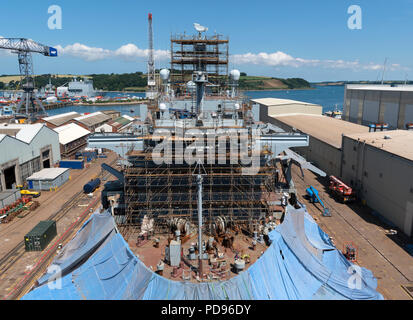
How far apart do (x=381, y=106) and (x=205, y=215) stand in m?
42.8

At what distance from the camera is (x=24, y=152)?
3409 centimetres

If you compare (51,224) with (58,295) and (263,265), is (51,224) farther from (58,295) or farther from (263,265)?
(263,265)

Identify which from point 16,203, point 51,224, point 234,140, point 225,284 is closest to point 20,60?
point 16,203

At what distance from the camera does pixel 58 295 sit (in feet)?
43.7

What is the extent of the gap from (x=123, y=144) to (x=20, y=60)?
55.6 m

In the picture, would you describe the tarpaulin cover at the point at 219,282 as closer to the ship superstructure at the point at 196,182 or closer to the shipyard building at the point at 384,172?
the ship superstructure at the point at 196,182

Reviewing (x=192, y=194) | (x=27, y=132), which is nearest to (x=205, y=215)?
(x=192, y=194)

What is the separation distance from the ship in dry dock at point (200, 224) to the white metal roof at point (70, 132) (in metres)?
27.8

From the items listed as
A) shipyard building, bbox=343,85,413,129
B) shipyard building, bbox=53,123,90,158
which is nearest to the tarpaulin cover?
shipyard building, bbox=343,85,413,129

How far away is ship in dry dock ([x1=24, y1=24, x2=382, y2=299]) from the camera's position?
1336cm

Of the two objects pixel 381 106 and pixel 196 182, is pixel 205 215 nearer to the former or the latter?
pixel 196 182

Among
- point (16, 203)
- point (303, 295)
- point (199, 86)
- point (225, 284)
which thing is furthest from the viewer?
point (16, 203)

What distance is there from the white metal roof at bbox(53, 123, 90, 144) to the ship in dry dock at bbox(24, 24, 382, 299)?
91.3ft

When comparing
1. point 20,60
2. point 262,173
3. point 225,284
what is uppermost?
point 20,60
